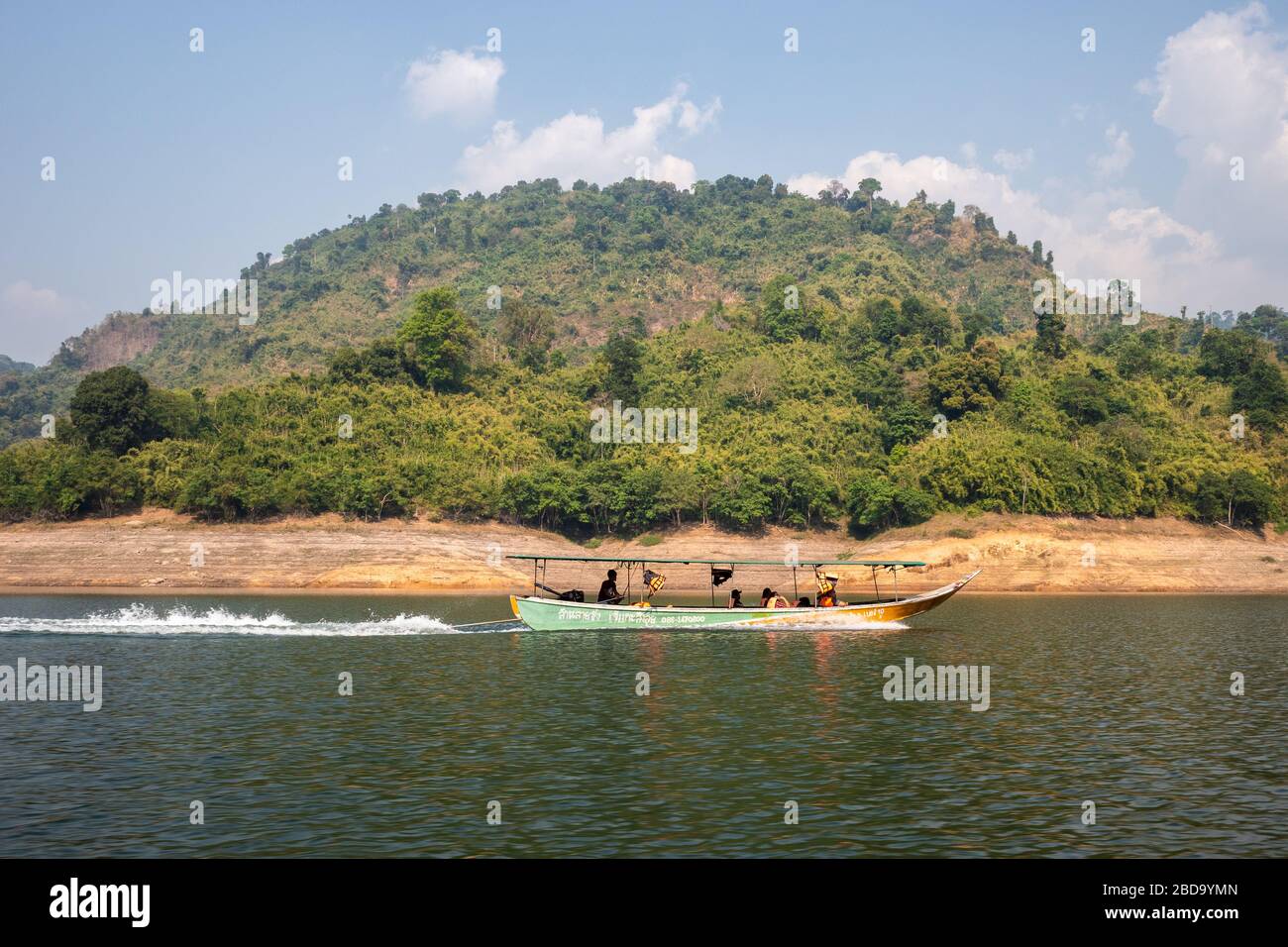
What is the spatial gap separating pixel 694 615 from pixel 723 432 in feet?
180

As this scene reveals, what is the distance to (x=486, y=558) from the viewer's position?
8175 centimetres

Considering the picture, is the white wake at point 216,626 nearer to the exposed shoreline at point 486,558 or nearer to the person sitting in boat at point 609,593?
the person sitting in boat at point 609,593

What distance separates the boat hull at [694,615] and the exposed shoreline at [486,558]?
23845mm

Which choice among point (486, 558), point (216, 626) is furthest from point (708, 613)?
point (486, 558)

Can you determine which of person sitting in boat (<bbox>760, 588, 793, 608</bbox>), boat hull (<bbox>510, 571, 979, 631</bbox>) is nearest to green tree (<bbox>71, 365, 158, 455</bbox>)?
boat hull (<bbox>510, 571, 979, 631</bbox>)

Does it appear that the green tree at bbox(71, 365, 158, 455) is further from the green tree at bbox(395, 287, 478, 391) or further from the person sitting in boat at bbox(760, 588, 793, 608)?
the person sitting in boat at bbox(760, 588, 793, 608)

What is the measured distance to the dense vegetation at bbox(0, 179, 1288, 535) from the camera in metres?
86.4

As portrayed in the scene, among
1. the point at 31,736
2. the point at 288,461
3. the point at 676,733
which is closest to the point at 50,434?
the point at 288,461

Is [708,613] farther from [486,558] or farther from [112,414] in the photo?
[112,414]

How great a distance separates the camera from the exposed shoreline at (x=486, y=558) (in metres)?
77.3

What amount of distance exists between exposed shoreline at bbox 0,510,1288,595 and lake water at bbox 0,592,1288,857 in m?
30.3
